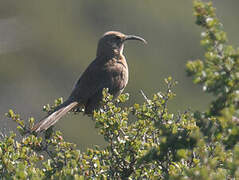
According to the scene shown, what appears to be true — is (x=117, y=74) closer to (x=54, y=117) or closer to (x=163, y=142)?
(x=54, y=117)

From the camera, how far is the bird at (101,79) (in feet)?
26.0

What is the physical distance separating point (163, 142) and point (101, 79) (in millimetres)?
4436

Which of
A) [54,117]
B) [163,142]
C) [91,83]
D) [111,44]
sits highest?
[111,44]

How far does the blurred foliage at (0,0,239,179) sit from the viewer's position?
4039mm

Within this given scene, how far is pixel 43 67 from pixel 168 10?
10.6 meters

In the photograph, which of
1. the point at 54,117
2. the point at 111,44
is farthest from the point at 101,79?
the point at 54,117

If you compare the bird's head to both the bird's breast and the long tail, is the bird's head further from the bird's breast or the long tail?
the long tail

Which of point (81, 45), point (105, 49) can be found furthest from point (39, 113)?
point (105, 49)

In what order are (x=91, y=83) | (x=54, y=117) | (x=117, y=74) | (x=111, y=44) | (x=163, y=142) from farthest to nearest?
(x=111, y=44)
(x=117, y=74)
(x=91, y=83)
(x=54, y=117)
(x=163, y=142)

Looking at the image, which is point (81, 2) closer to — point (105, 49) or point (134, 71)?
point (134, 71)

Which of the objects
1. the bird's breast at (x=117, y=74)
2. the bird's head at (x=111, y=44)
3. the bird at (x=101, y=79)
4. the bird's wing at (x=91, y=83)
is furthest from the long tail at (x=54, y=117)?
the bird's head at (x=111, y=44)

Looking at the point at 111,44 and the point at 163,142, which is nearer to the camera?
the point at 163,142

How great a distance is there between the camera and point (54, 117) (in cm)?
671

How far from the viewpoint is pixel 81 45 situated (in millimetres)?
43781
